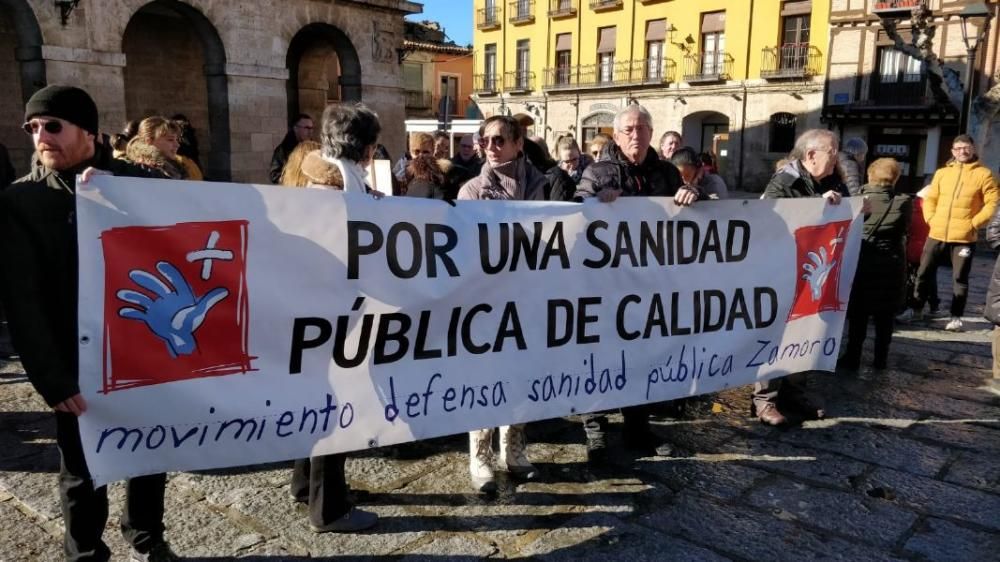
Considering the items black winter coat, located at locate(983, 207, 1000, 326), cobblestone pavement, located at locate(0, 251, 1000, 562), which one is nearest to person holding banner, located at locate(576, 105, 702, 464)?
cobblestone pavement, located at locate(0, 251, 1000, 562)

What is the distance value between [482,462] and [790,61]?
26623 millimetres

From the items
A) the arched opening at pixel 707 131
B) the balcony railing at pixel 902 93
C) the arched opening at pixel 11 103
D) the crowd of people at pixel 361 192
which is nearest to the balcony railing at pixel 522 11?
the arched opening at pixel 707 131

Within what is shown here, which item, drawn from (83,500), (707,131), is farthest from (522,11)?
(83,500)

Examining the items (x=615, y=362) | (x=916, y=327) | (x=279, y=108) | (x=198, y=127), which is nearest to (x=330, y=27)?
(x=279, y=108)

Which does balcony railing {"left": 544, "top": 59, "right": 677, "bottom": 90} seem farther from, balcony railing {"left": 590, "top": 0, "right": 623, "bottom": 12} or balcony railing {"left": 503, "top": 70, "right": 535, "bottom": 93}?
balcony railing {"left": 590, "top": 0, "right": 623, "bottom": 12}

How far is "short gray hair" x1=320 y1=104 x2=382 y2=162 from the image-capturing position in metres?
2.96

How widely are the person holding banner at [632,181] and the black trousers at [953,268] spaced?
4.52 metres

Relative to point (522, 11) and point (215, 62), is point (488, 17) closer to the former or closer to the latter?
point (522, 11)

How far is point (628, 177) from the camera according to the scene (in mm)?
3754

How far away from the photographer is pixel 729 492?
11.4 ft

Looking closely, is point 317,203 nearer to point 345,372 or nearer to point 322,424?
point 345,372

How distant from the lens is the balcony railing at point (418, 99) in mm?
34281

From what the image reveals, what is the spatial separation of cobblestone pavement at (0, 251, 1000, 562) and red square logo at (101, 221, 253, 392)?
2.85ft

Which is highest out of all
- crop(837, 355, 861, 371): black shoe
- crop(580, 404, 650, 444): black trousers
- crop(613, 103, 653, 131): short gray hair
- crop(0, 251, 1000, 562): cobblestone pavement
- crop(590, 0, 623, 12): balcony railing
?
crop(590, 0, 623, 12): balcony railing
